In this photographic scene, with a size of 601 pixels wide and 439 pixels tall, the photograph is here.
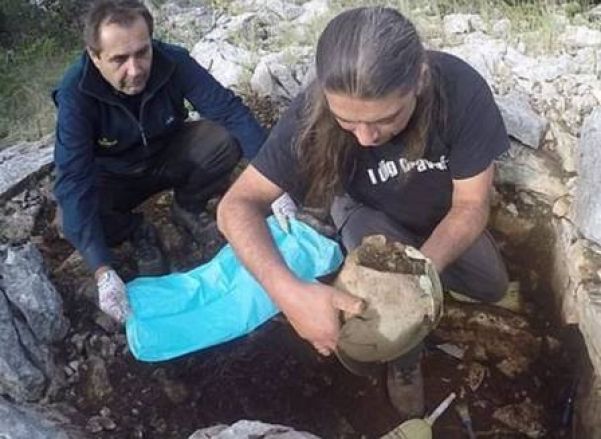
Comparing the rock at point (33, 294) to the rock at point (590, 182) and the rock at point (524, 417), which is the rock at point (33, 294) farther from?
the rock at point (590, 182)

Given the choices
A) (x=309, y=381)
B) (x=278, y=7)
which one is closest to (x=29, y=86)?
(x=278, y=7)

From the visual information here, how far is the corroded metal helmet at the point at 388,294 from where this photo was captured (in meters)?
2.05

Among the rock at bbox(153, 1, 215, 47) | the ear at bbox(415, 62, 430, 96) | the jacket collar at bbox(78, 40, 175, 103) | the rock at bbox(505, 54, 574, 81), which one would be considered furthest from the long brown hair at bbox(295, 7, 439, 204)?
the rock at bbox(153, 1, 215, 47)

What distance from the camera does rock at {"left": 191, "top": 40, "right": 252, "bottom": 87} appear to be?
4.02 meters

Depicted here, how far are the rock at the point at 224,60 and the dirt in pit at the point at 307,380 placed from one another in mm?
1218

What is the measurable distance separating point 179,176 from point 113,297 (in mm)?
736

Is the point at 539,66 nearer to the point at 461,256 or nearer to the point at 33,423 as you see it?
the point at 461,256

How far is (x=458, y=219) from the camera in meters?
2.38

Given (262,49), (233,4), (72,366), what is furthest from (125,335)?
(233,4)

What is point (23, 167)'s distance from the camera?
3.59 m

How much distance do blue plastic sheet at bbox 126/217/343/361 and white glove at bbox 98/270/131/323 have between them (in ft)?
0.11

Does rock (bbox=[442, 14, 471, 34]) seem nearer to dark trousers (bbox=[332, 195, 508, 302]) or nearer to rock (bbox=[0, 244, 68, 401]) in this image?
dark trousers (bbox=[332, 195, 508, 302])

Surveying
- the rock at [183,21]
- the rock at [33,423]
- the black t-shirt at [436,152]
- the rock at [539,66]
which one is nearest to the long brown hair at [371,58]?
the black t-shirt at [436,152]

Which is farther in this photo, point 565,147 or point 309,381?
point 565,147
